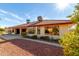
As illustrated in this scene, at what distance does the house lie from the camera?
38.7ft

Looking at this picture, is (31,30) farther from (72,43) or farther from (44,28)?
(72,43)

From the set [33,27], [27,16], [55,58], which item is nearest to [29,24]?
[33,27]

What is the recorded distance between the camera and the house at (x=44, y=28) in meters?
11.8

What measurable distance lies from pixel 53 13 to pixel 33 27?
107 inches

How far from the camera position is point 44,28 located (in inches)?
549

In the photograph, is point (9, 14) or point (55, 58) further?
point (9, 14)

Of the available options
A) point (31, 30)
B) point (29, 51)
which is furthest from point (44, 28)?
point (29, 51)

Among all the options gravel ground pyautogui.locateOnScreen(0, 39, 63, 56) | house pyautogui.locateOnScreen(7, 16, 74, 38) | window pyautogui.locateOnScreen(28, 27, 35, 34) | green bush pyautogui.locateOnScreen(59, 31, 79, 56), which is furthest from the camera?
window pyautogui.locateOnScreen(28, 27, 35, 34)

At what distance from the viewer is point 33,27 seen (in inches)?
537

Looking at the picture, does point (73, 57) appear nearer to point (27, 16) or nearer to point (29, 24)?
point (27, 16)

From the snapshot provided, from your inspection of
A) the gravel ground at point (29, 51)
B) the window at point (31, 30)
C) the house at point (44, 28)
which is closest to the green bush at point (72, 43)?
the gravel ground at point (29, 51)

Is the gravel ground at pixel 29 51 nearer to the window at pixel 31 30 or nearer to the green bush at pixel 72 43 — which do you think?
the window at pixel 31 30

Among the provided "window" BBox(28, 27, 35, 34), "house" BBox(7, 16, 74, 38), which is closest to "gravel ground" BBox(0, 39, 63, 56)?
"window" BBox(28, 27, 35, 34)

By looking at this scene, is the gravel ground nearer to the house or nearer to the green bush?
the house
